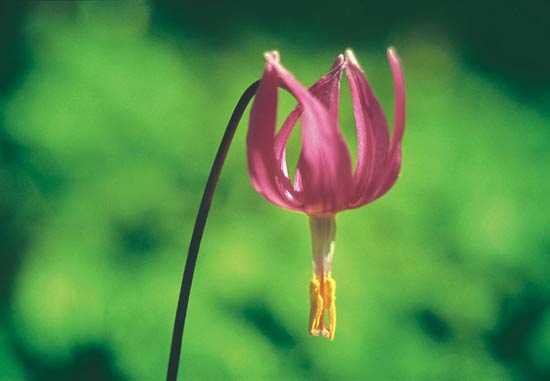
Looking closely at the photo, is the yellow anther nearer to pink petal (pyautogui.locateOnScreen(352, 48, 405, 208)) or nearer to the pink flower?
the pink flower

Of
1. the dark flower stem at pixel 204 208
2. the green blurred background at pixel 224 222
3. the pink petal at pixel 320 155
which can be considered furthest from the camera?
the green blurred background at pixel 224 222

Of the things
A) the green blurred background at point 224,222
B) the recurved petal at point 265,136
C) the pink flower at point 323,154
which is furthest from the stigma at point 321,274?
the green blurred background at point 224,222

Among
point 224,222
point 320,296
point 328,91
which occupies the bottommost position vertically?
point 320,296

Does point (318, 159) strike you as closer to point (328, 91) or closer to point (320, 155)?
point (320, 155)

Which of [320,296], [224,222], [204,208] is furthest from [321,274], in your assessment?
[224,222]

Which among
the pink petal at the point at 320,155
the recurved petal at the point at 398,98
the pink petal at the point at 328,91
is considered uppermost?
the pink petal at the point at 328,91

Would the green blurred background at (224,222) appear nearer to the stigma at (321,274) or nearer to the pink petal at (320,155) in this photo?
the stigma at (321,274)

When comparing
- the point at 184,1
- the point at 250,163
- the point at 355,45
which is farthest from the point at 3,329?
the point at 250,163
